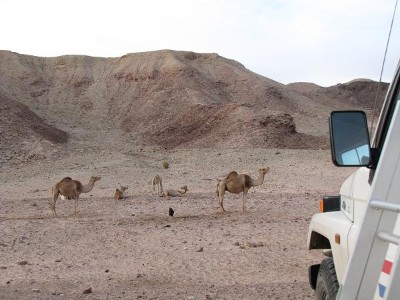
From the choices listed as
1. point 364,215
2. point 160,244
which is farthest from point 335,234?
point 160,244

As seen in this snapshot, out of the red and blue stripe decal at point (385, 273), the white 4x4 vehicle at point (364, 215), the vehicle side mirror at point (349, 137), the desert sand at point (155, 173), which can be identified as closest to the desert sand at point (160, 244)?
the desert sand at point (155, 173)

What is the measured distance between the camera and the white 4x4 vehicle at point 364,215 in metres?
2.64

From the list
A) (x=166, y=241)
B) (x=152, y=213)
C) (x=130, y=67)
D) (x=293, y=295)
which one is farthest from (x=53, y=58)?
(x=293, y=295)

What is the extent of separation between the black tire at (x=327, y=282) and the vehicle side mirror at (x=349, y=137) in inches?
45.9

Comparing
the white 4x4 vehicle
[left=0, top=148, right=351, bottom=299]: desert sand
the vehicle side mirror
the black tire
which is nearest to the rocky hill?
[left=0, top=148, right=351, bottom=299]: desert sand

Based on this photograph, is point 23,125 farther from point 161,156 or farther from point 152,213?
point 152,213

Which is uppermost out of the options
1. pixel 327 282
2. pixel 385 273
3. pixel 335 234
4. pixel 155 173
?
pixel 385 273

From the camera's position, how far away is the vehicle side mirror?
3467 mm

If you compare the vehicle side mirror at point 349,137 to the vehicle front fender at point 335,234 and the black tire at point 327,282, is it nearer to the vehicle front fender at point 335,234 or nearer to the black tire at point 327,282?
the vehicle front fender at point 335,234

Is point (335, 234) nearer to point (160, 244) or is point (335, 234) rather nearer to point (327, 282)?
point (327, 282)

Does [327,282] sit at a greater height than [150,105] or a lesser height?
greater

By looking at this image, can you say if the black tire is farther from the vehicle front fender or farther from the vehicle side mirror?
the vehicle side mirror

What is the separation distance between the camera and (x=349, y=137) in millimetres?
3574

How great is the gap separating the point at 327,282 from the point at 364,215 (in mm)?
2024
